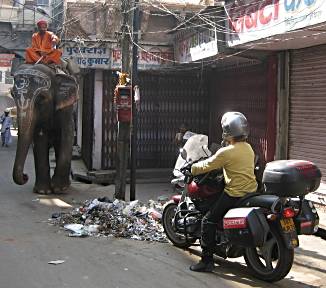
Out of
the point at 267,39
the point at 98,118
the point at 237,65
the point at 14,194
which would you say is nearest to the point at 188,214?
the point at 267,39

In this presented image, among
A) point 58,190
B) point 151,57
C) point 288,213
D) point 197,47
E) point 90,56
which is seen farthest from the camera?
point 151,57

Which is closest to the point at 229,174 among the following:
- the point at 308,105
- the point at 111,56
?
the point at 308,105

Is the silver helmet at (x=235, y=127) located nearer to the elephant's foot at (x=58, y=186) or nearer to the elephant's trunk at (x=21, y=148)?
the elephant's trunk at (x=21, y=148)

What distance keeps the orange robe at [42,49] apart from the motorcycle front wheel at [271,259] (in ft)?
22.3

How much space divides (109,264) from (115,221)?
69.9 inches

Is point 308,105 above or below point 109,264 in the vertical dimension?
above

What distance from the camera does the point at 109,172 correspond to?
44.4 ft

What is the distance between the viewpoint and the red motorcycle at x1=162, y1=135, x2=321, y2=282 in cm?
524

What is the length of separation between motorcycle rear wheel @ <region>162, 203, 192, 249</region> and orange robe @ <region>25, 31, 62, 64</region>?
526 cm

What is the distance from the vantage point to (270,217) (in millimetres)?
5270

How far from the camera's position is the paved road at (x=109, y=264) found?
539 centimetres

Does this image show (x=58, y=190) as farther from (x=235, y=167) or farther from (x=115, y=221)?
(x=235, y=167)

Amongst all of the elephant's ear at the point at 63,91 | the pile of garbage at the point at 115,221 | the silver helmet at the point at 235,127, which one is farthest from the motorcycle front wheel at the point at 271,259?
the elephant's ear at the point at 63,91

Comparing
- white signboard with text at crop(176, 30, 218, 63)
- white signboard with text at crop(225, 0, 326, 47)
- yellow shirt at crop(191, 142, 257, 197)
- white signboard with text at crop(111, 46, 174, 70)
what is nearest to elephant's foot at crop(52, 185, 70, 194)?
white signboard with text at crop(111, 46, 174, 70)
